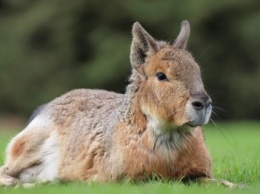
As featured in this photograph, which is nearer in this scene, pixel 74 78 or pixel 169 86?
pixel 169 86

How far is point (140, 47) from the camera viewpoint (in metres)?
8.30

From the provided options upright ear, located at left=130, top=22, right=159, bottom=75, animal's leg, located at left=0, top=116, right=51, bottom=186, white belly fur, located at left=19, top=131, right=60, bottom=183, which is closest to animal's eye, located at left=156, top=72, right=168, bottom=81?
upright ear, located at left=130, top=22, right=159, bottom=75

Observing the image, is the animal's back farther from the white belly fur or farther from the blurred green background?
the blurred green background

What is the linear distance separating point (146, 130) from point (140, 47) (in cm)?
84

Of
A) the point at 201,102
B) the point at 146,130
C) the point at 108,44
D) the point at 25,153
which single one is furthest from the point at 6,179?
the point at 108,44

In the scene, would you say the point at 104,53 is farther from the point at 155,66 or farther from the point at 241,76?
the point at 155,66

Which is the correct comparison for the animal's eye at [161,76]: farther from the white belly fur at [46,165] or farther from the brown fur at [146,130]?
the white belly fur at [46,165]

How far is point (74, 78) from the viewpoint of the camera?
29.1 meters

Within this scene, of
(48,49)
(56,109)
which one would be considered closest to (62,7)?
(48,49)

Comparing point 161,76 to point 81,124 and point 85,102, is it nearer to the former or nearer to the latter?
point 81,124

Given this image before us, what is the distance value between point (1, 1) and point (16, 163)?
2226 cm

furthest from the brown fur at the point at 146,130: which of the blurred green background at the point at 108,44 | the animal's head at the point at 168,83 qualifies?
the blurred green background at the point at 108,44

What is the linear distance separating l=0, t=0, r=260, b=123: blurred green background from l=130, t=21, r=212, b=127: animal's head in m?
19.9

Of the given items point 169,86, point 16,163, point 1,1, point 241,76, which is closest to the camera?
point 169,86
